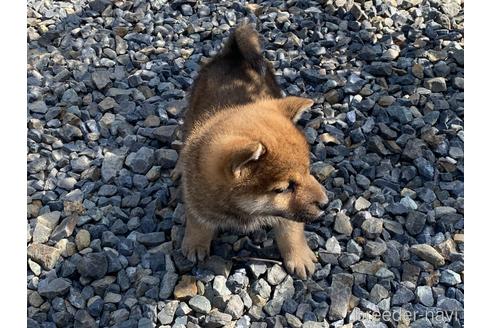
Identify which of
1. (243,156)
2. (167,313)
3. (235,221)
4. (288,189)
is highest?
(243,156)

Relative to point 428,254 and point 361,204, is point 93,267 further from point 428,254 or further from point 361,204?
point 428,254

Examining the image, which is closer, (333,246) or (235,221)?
(235,221)

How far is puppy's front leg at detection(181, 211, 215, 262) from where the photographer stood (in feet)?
11.5

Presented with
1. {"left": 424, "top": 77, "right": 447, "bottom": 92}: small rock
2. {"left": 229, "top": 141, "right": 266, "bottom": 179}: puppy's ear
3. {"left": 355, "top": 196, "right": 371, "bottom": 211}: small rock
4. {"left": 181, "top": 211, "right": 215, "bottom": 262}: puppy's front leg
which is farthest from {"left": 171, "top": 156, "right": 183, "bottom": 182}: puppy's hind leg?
{"left": 424, "top": 77, "right": 447, "bottom": 92}: small rock

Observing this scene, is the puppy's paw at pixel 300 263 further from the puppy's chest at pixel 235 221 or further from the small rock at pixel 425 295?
the small rock at pixel 425 295

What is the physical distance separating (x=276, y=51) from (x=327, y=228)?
180 centimetres

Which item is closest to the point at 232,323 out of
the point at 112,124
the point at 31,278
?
the point at 31,278

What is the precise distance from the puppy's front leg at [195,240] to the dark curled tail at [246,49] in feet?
3.82

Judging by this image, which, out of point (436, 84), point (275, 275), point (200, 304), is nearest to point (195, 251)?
point (200, 304)

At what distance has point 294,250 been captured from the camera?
3449 millimetres

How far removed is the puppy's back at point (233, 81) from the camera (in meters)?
3.79

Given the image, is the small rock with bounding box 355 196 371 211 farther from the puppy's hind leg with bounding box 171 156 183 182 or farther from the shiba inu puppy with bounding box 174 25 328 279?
the puppy's hind leg with bounding box 171 156 183 182

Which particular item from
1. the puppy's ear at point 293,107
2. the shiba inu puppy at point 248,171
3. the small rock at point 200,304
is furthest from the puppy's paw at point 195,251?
the puppy's ear at point 293,107

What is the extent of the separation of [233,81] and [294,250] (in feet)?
3.91
